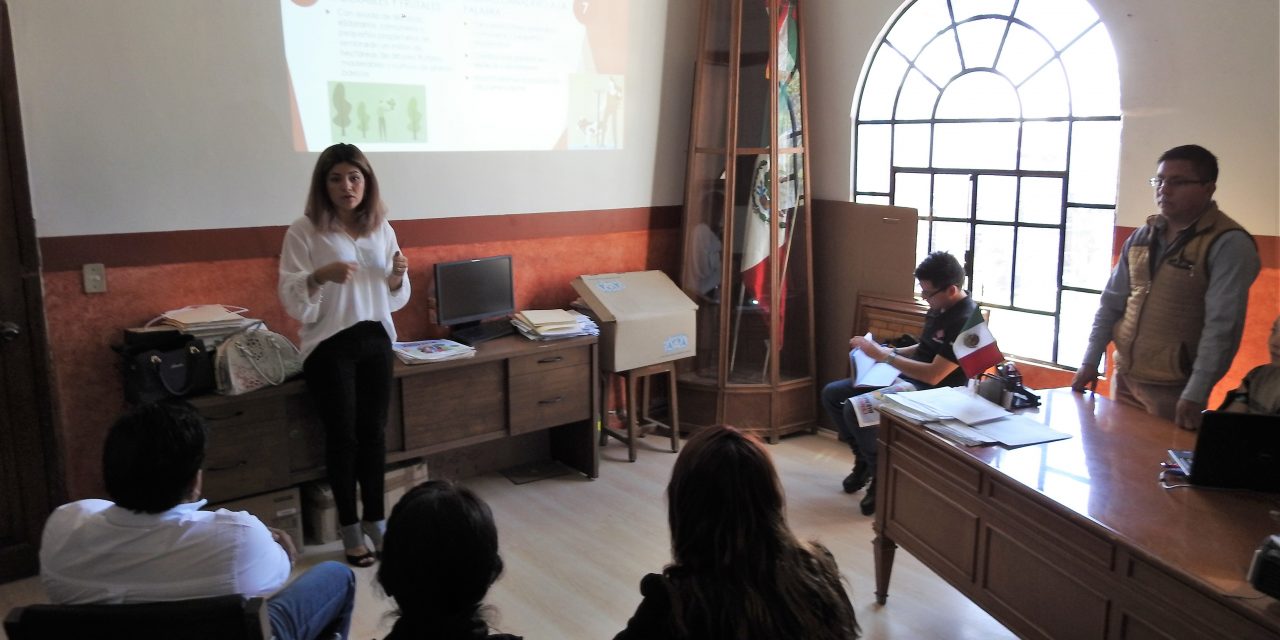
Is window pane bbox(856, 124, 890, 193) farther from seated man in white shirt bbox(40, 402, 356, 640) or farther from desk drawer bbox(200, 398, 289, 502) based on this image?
seated man in white shirt bbox(40, 402, 356, 640)

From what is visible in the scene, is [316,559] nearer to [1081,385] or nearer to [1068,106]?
[1081,385]

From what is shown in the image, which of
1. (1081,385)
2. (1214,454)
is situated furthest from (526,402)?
(1214,454)

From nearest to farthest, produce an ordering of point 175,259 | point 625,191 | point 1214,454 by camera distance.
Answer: point 1214,454 < point 175,259 < point 625,191

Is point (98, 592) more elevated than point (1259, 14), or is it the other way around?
point (1259, 14)

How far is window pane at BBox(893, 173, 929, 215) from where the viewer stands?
450 cm

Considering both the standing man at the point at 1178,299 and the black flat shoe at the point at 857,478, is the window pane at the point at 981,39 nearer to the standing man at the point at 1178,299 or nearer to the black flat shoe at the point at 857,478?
the standing man at the point at 1178,299

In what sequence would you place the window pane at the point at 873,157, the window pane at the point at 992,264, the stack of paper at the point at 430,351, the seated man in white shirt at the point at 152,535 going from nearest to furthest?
the seated man in white shirt at the point at 152,535 → the stack of paper at the point at 430,351 → the window pane at the point at 992,264 → the window pane at the point at 873,157

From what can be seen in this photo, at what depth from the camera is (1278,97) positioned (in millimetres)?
3100

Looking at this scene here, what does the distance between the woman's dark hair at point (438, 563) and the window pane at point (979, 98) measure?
3.49 metres

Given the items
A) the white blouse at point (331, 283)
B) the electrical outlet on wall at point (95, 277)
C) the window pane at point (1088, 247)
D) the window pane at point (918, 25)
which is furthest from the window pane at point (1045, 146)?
the electrical outlet on wall at point (95, 277)

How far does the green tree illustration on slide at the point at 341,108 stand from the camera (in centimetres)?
365

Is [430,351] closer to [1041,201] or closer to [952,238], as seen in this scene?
[952,238]

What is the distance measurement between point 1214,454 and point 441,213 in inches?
120

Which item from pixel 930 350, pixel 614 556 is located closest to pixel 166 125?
pixel 614 556
